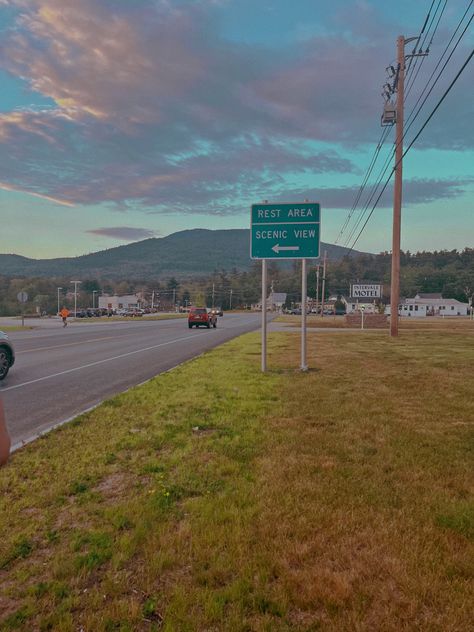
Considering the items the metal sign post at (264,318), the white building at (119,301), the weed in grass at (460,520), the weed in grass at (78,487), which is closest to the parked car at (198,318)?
the metal sign post at (264,318)

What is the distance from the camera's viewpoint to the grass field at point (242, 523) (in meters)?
2.61

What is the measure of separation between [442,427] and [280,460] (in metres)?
2.76

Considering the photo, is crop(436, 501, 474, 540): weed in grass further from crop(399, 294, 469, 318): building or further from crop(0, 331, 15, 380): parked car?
crop(399, 294, 469, 318): building

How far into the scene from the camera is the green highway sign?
40.0 feet

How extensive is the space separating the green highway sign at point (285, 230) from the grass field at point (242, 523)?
5.83 m

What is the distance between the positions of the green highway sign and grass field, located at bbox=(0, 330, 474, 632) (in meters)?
5.83

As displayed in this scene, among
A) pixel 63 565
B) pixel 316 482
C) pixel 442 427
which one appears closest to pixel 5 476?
pixel 63 565

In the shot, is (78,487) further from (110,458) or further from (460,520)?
(460,520)

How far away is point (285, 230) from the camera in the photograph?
12.3m

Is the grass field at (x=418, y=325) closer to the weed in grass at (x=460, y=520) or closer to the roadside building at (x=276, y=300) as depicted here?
the weed in grass at (x=460, y=520)

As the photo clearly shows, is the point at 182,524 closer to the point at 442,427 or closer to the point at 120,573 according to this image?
the point at 120,573

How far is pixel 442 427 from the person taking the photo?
21.1 feet

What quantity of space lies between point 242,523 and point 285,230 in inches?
380

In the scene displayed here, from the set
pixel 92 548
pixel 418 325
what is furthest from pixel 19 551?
pixel 418 325
